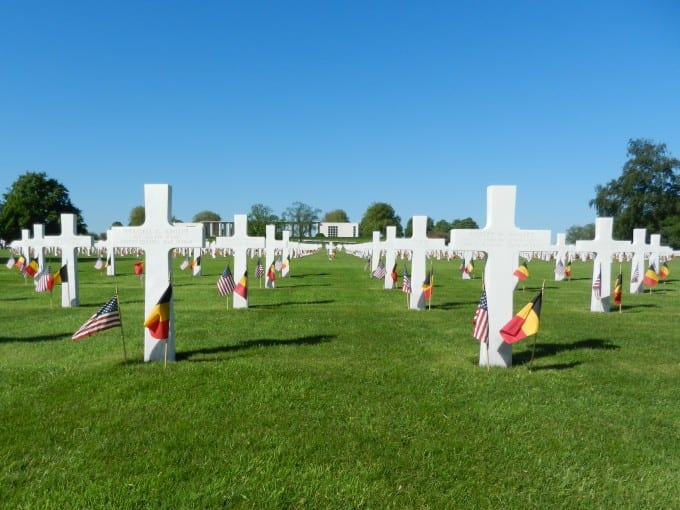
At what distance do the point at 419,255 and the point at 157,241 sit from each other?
997 centimetres

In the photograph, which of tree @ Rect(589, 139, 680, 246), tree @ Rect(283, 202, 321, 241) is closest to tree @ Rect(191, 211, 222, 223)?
tree @ Rect(283, 202, 321, 241)

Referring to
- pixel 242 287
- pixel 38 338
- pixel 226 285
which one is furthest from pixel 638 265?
pixel 38 338

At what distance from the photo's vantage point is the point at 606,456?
5078 mm

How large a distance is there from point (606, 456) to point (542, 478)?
0.94 metres

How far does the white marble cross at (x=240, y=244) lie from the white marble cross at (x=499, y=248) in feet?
28.3

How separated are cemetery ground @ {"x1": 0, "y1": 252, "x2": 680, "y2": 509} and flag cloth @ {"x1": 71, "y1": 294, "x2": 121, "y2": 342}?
57 cm

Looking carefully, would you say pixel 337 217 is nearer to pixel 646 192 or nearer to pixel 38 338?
pixel 646 192

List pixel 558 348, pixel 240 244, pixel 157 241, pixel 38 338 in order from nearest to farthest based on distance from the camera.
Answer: pixel 157 241, pixel 558 348, pixel 38 338, pixel 240 244

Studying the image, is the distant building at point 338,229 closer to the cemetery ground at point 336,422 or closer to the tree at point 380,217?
the tree at point 380,217

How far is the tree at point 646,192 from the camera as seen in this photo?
74.2m

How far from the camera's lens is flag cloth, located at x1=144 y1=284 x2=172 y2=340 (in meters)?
7.86

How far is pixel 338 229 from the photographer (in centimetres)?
17650

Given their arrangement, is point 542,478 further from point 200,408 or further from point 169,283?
point 169,283

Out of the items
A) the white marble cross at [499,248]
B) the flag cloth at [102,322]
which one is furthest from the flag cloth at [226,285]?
the white marble cross at [499,248]
